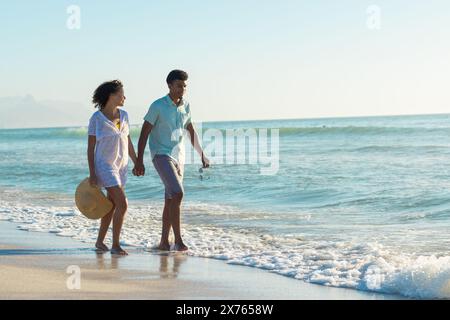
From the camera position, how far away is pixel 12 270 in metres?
6.16

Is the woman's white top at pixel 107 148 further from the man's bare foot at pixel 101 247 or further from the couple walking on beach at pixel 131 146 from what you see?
the man's bare foot at pixel 101 247

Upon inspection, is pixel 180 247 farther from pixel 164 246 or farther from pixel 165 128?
pixel 165 128

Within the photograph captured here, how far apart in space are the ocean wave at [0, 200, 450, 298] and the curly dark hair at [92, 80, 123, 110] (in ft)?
5.63

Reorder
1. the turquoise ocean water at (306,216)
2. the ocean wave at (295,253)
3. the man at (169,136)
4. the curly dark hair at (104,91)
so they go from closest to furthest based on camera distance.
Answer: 1. the ocean wave at (295,253)
2. the turquoise ocean water at (306,216)
3. the curly dark hair at (104,91)
4. the man at (169,136)

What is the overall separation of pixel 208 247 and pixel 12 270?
2466mm

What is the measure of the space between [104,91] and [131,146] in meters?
0.65

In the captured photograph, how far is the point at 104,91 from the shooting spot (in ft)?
23.6

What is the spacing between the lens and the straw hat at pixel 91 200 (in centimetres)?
735

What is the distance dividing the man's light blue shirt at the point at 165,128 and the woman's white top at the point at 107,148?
0.34m

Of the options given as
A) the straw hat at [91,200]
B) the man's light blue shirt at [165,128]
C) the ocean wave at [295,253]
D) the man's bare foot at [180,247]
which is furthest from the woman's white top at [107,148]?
the ocean wave at [295,253]

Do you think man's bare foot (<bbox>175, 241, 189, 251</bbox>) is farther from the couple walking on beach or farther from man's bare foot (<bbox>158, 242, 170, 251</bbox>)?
man's bare foot (<bbox>158, 242, 170, 251</bbox>)

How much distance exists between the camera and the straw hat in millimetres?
7352

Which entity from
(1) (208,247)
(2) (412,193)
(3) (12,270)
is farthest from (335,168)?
(3) (12,270)
